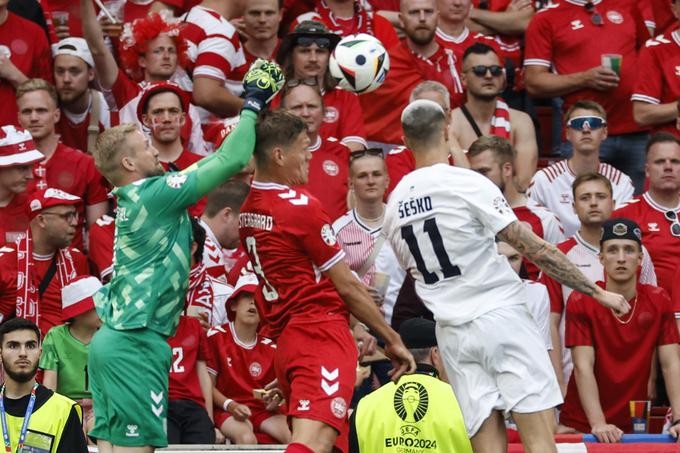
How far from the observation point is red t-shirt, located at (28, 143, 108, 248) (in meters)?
11.2

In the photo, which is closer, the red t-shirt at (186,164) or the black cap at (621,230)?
the black cap at (621,230)

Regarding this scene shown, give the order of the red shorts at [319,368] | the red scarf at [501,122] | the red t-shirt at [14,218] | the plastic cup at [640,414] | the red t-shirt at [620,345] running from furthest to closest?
Result: the red scarf at [501,122] → the red t-shirt at [14,218] → the red t-shirt at [620,345] → the plastic cup at [640,414] → the red shorts at [319,368]

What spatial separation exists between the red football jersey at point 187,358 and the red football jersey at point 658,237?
3.53 metres

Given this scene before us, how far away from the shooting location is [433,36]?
495 inches

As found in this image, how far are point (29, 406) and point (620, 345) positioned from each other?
4.21 m

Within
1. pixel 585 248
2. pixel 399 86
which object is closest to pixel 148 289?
pixel 585 248

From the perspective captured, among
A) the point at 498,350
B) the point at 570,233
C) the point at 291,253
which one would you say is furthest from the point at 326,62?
the point at 498,350

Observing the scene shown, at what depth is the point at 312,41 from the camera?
1184 cm

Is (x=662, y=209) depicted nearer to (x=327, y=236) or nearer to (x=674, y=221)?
(x=674, y=221)

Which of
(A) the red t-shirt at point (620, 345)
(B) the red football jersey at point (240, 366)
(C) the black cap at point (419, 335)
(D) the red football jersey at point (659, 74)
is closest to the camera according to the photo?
(C) the black cap at point (419, 335)

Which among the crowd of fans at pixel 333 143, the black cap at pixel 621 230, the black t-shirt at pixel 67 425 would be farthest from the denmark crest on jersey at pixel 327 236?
the black cap at pixel 621 230

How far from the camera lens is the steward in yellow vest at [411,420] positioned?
7.89m

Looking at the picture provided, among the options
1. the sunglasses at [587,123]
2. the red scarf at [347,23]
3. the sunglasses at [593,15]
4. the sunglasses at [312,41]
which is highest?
the red scarf at [347,23]

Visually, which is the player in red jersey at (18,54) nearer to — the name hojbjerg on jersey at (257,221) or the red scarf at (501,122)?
the red scarf at (501,122)
